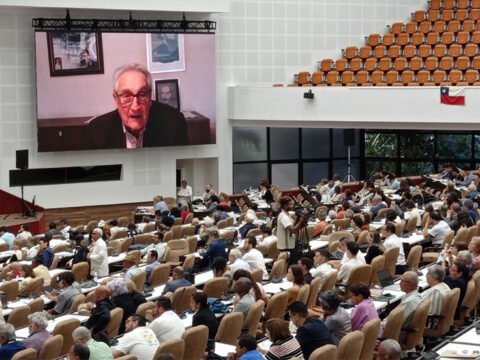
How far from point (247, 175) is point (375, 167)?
4.93m

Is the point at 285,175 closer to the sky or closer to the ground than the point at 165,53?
closer to the ground

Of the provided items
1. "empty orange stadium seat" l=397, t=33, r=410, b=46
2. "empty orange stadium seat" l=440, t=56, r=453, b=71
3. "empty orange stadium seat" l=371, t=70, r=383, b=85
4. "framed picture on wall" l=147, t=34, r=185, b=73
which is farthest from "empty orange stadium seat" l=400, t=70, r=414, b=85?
"framed picture on wall" l=147, t=34, r=185, b=73

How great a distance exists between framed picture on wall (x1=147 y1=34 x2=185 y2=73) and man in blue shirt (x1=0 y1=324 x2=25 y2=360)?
58.1 feet

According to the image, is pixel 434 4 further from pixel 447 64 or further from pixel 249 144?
pixel 249 144

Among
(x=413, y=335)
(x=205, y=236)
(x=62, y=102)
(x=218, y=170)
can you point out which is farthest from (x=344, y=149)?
(x=413, y=335)

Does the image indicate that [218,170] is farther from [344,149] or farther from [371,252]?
[371,252]

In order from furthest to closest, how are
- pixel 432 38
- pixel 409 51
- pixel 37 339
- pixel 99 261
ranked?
1. pixel 432 38
2. pixel 409 51
3. pixel 99 261
4. pixel 37 339

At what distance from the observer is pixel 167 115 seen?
26.9 metres

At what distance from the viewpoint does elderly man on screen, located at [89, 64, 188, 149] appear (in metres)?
26.0

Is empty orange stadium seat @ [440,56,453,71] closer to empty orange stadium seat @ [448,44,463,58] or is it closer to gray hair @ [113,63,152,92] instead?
empty orange stadium seat @ [448,44,463,58]

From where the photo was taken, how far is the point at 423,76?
27.0 m

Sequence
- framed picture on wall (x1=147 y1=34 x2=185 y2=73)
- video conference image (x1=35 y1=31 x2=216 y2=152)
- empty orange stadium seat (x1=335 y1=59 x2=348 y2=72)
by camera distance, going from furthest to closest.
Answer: empty orange stadium seat (x1=335 y1=59 x2=348 y2=72) < framed picture on wall (x1=147 y1=34 x2=185 y2=73) < video conference image (x1=35 y1=31 x2=216 y2=152)

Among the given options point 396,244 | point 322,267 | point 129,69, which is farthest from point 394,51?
point 322,267

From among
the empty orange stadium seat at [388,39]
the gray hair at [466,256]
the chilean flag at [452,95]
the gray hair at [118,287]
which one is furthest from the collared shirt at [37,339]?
the empty orange stadium seat at [388,39]
